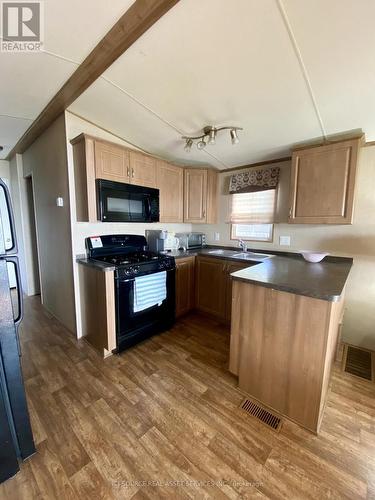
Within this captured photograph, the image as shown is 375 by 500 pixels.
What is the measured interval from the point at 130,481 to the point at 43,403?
94 centimetres

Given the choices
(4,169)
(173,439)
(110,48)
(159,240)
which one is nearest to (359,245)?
(159,240)

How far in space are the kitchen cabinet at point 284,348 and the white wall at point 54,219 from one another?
6.41 feet

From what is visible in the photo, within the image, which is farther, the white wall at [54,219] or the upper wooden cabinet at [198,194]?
the upper wooden cabinet at [198,194]

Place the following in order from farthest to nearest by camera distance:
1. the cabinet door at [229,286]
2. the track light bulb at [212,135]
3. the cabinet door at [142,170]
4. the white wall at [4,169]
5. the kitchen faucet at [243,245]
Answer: the white wall at [4,169], the kitchen faucet at [243,245], the cabinet door at [229,286], the cabinet door at [142,170], the track light bulb at [212,135]

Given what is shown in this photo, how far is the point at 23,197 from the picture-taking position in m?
3.51

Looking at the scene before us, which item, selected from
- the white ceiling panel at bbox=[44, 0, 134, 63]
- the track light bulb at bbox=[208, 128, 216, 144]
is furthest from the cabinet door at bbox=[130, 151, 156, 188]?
the white ceiling panel at bbox=[44, 0, 134, 63]

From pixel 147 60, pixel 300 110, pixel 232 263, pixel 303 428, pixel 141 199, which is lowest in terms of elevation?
pixel 303 428

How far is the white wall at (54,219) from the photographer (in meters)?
2.33

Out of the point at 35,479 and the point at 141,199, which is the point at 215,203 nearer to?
the point at 141,199

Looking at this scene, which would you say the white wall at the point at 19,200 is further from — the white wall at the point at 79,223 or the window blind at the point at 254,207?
the window blind at the point at 254,207

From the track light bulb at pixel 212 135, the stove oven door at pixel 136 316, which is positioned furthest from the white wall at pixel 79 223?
the track light bulb at pixel 212 135

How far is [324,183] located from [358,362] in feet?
6.05

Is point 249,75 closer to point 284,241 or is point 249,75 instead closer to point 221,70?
point 221,70

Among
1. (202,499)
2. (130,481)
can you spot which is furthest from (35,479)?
(202,499)
